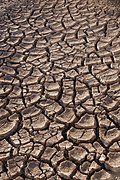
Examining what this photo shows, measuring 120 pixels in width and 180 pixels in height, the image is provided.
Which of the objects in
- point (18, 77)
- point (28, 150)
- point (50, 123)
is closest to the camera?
point (28, 150)

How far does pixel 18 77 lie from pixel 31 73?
0.36 feet

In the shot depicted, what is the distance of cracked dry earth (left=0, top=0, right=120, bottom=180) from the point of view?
2.34m

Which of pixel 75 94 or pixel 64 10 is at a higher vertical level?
pixel 64 10

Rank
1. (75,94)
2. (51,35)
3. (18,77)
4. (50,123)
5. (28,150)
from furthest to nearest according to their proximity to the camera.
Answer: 1. (51,35)
2. (18,77)
3. (75,94)
4. (50,123)
5. (28,150)

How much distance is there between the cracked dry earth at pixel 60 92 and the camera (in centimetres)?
234

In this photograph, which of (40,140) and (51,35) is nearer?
(40,140)

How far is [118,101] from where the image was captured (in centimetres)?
271

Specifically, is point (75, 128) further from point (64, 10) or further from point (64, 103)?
point (64, 10)

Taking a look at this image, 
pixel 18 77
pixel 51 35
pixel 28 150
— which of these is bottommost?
pixel 28 150

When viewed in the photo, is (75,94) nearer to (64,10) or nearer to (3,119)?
(3,119)

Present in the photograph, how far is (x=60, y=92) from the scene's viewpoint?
2865 millimetres

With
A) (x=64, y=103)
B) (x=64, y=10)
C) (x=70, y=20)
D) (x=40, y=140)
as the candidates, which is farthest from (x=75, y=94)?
(x=64, y=10)

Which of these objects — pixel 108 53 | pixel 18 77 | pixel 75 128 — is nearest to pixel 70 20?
pixel 108 53

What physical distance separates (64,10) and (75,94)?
1.39m
